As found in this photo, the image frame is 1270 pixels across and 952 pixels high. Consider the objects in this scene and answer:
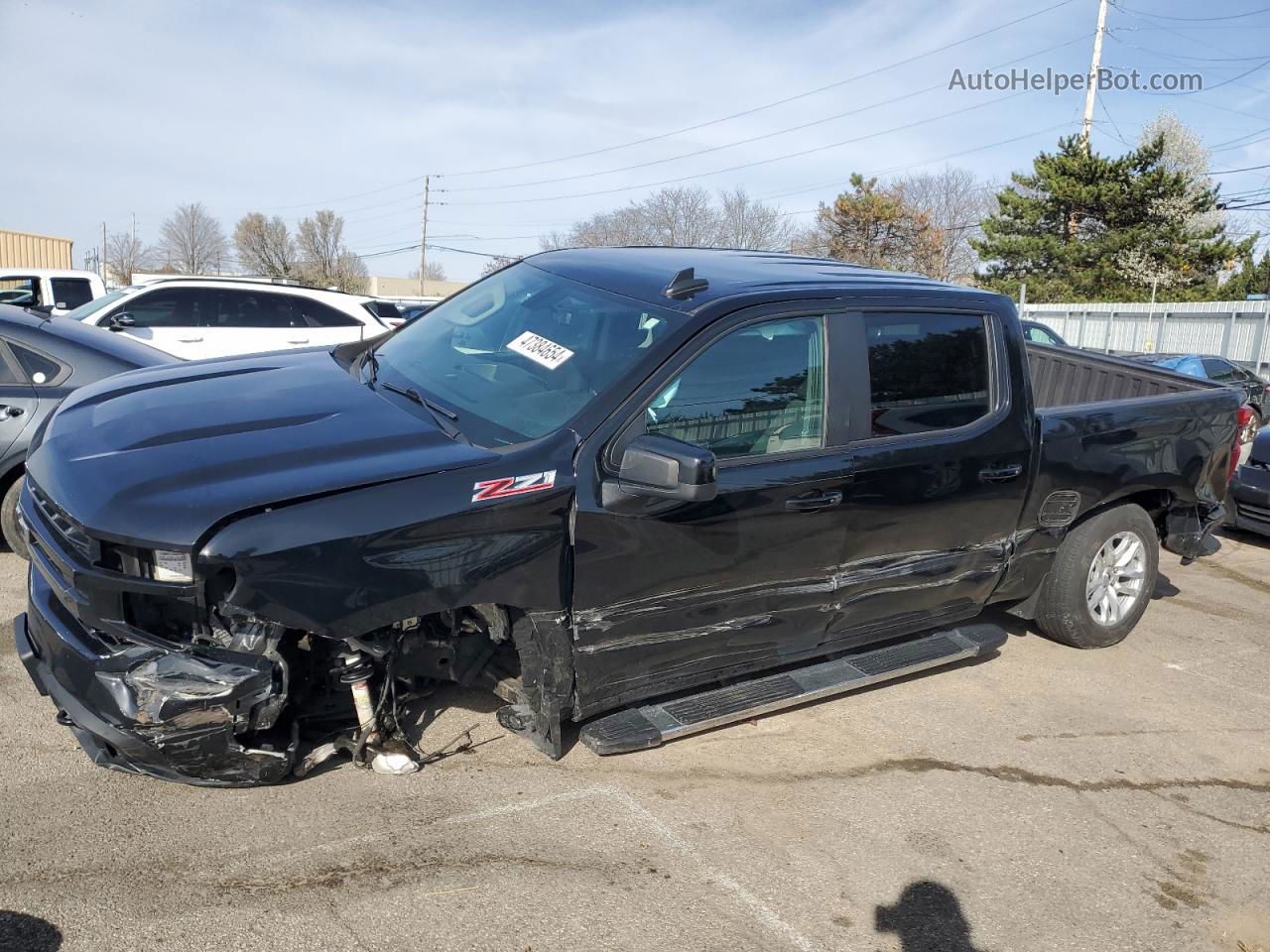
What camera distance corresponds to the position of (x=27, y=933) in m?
2.62

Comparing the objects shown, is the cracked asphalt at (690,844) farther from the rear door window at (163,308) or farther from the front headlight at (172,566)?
the rear door window at (163,308)

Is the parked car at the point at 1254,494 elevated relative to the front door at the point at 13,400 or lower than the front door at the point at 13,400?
lower

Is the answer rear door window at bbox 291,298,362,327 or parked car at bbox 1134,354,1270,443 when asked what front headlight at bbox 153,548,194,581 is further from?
parked car at bbox 1134,354,1270,443

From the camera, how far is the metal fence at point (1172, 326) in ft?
86.2

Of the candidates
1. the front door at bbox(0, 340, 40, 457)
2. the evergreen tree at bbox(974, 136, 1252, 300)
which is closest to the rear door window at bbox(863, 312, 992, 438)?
the front door at bbox(0, 340, 40, 457)

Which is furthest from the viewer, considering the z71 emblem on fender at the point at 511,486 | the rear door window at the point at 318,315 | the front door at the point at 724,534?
the rear door window at the point at 318,315

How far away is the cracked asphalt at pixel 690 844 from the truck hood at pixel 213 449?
3.35 feet

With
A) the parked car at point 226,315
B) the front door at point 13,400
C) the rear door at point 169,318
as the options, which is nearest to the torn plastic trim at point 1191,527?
the front door at point 13,400

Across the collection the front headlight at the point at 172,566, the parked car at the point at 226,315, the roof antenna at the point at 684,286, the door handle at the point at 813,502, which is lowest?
the front headlight at the point at 172,566

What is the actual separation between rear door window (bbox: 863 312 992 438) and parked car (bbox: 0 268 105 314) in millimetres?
12905

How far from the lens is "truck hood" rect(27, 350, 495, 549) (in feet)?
9.42

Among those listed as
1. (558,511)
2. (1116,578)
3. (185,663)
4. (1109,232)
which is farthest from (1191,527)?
(1109,232)

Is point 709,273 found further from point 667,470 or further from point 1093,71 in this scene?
point 1093,71

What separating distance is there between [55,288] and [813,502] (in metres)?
13.7
